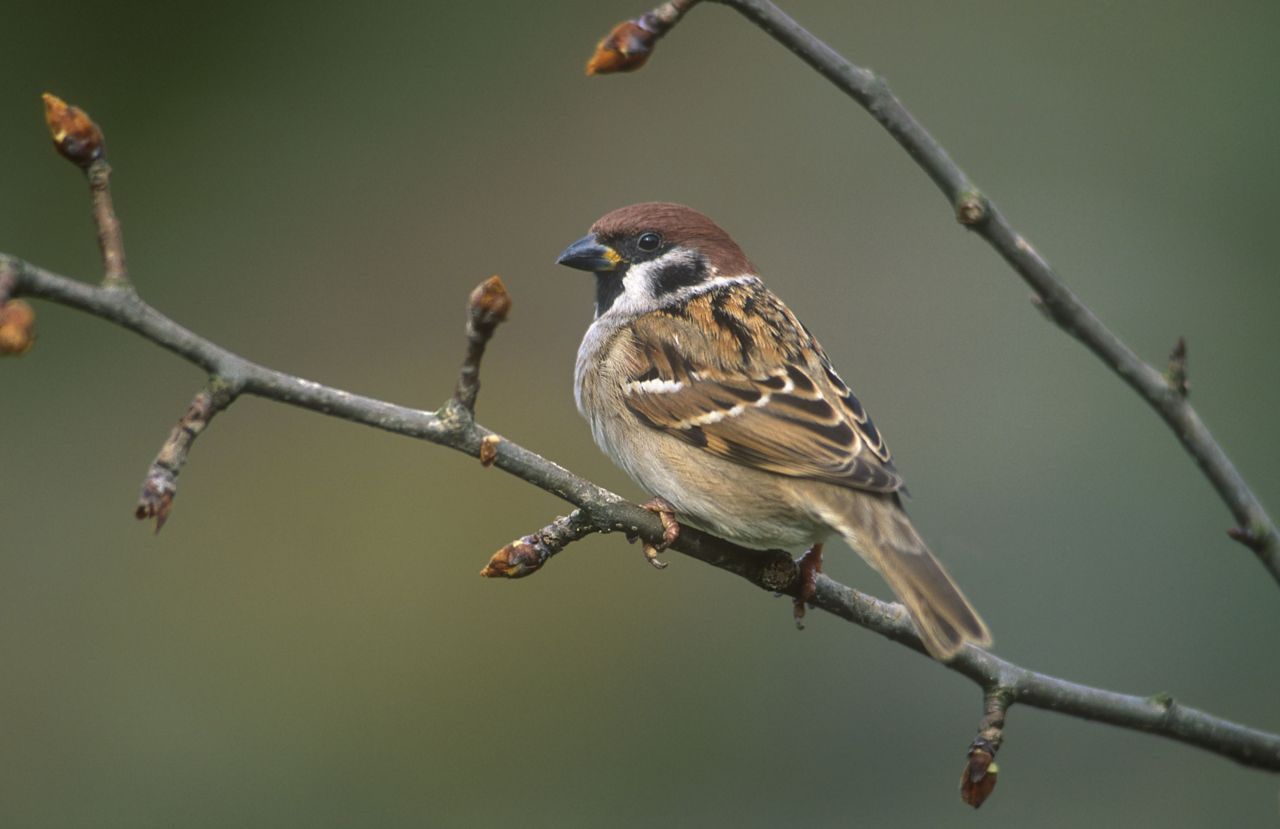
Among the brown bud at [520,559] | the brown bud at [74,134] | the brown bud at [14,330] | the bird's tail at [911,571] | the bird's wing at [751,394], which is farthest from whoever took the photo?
the bird's wing at [751,394]

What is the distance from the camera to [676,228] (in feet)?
13.2

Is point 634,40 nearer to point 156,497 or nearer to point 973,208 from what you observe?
point 973,208

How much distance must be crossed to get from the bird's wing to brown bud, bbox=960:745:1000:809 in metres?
0.75

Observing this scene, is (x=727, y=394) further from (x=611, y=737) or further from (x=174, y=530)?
(x=174, y=530)

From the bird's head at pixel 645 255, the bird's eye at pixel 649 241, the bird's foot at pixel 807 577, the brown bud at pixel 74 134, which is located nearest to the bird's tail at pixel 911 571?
the bird's foot at pixel 807 577

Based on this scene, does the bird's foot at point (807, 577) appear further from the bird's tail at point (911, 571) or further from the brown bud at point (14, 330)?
the brown bud at point (14, 330)

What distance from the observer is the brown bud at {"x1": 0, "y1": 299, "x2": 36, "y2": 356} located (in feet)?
6.12

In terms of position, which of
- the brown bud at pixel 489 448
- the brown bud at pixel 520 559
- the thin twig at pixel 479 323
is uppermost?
the thin twig at pixel 479 323

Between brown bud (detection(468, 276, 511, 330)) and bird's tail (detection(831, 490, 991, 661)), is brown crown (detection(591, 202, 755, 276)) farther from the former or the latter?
brown bud (detection(468, 276, 511, 330))

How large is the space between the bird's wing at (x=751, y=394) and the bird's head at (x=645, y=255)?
6.5 inches

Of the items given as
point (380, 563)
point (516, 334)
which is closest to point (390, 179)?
point (516, 334)

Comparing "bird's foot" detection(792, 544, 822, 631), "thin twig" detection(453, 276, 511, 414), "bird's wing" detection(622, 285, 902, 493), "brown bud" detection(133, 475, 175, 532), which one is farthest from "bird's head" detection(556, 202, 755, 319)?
"brown bud" detection(133, 475, 175, 532)

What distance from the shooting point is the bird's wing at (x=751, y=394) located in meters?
3.24

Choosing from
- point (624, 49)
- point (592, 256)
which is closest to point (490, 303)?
point (624, 49)
